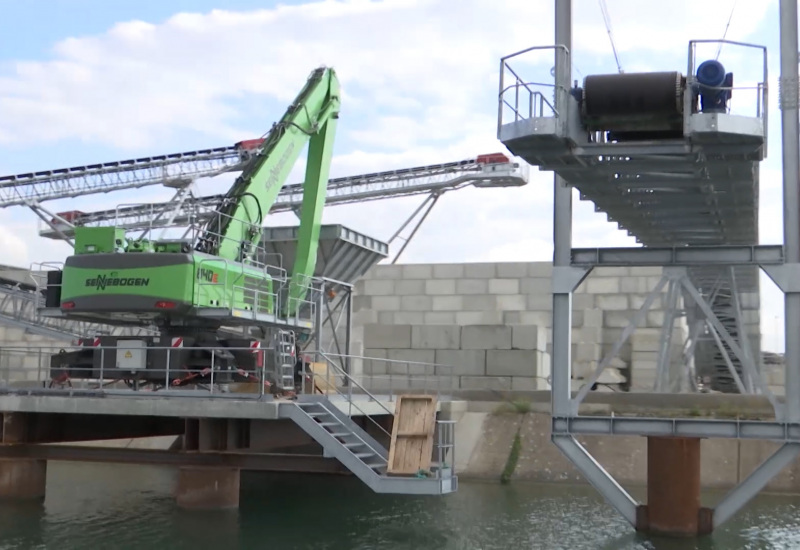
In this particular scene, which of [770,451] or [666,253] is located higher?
[666,253]

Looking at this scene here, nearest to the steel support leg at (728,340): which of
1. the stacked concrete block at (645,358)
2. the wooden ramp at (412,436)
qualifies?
the wooden ramp at (412,436)

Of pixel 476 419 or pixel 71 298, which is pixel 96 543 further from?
pixel 476 419

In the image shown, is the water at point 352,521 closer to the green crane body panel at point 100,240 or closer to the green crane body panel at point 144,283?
the green crane body panel at point 144,283

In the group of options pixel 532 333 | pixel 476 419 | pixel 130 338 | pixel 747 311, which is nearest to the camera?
pixel 130 338

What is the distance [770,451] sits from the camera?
75.8ft

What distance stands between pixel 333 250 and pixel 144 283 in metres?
7.56

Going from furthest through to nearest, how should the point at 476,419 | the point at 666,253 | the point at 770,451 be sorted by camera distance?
the point at 476,419 < the point at 770,451 < the point at 666,253

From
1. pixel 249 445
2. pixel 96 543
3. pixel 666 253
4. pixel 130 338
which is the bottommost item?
pixel 96 543

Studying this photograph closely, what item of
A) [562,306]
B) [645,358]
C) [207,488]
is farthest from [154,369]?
[645,358]

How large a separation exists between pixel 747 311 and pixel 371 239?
1338 centimetres

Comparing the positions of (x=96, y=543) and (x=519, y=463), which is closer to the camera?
(x=96, y=543)

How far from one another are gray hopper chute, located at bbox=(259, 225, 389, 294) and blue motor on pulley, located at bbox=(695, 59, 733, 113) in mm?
12079

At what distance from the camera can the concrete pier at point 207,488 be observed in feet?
62.5

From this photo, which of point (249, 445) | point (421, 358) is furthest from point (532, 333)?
point (249, 445)
